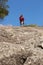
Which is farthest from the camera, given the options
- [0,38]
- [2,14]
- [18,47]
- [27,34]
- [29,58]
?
[2,14]

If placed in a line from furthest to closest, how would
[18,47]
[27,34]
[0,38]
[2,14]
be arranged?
[2,14] → [27,34] → [0,38] → [18,47]

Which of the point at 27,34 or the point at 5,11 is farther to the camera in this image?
A: the point at 5,11

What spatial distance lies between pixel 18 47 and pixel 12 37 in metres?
2.64

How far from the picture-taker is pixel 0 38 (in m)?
13.9

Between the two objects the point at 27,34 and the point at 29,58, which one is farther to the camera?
the point at 27,34

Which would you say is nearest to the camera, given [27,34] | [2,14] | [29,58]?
[29,58]

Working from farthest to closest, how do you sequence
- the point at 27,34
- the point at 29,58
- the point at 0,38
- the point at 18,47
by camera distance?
the point at 27,34
the point at 0,38
the point at 18,47
the point at 29,58

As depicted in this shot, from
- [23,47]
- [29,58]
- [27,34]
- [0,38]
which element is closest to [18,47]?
[23,47]

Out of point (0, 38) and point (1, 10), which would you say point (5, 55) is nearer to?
point (0, 38)

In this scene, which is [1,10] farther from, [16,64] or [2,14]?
[16,64]

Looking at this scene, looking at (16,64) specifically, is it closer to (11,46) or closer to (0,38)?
(11,46)

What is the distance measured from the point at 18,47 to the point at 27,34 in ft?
11.7

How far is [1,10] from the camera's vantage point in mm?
43500

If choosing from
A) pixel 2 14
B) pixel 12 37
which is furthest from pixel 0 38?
pixel 2 14
